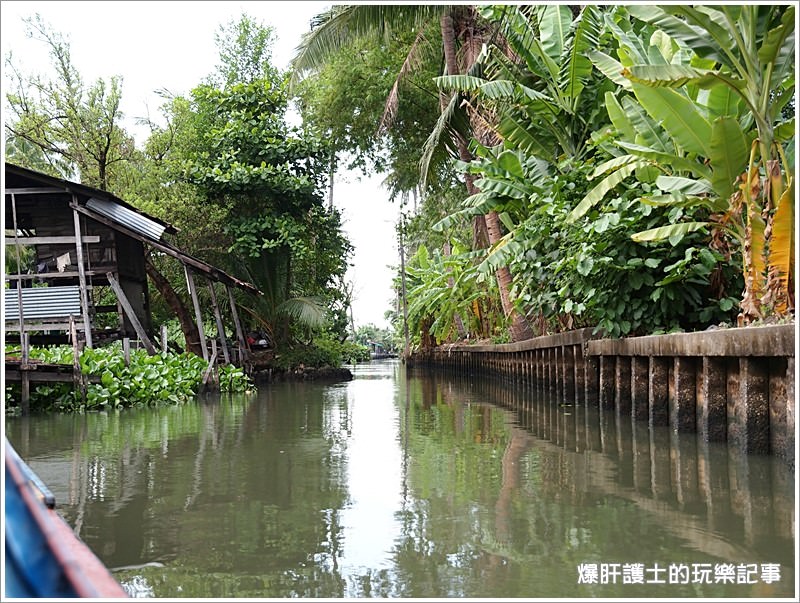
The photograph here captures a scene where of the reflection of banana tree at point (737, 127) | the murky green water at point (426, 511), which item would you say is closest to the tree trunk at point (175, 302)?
the murky green water at point (426, 511)

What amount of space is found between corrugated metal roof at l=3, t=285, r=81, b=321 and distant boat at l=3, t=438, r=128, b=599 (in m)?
13.9

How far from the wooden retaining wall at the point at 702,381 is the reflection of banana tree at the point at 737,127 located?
0.71 m

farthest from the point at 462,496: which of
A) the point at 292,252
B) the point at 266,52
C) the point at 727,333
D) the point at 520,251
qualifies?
the point at 266,52

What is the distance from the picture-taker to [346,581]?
3559 mm

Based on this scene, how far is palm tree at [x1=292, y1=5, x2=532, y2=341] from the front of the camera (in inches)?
649

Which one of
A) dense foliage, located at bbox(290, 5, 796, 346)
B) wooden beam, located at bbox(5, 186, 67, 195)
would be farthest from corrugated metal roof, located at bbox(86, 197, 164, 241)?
dense foliage, located at bbox(290, 5, 796, 346)

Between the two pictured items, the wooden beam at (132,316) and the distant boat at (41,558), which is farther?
the wooden beam at (132,316)

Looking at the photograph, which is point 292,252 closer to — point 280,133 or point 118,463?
point 280,133

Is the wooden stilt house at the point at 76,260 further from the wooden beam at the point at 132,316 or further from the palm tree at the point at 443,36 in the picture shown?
the palm tree at the point at 443,36

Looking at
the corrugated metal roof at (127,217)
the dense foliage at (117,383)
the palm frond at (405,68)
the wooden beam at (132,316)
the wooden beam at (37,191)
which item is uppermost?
the palm frond at (405,68)

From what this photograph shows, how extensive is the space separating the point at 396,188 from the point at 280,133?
5213 millimetres

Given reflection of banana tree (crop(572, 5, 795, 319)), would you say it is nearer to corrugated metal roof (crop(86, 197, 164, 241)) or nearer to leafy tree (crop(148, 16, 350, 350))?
corrugated metal roof (crop(86, 197, 164, 241))

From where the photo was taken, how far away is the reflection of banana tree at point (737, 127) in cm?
691

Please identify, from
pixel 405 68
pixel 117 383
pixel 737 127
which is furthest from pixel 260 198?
pixel 737 127
